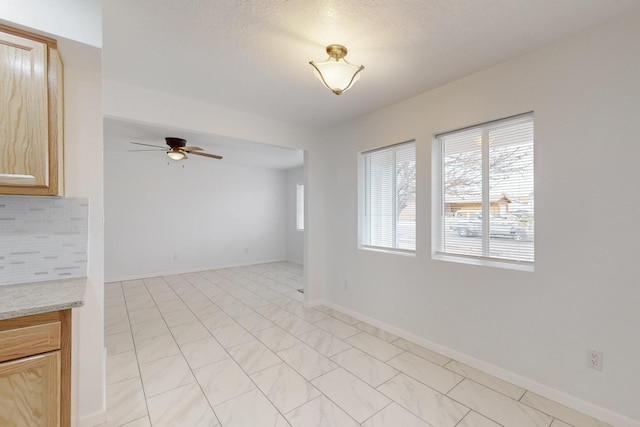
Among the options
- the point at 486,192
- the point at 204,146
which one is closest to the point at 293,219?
the point at 204,146

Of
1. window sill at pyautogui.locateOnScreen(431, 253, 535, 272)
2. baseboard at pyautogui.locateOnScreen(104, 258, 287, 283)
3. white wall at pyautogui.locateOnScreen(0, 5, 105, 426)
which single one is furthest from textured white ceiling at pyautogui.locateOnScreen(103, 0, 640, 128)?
baseboard at pyautogui.locateOnScreen(104, 258, 287, 283)

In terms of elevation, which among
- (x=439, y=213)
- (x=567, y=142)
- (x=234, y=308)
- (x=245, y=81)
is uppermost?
(x=245, y=81)

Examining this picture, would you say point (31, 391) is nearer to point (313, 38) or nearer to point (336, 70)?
point (336, 70)

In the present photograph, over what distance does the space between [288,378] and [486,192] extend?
7.43 ft

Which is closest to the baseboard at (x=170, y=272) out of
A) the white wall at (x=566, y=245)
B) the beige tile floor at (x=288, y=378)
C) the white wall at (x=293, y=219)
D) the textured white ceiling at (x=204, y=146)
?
the white wall at (x=293, y=219)

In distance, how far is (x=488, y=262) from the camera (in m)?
2.35

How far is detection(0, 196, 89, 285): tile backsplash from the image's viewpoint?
157cm

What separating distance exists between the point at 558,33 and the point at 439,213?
1.55 metres

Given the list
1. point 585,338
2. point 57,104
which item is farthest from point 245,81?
point 585,338

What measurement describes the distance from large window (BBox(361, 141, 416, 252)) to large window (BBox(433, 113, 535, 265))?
340 millimetres

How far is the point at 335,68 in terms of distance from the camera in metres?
1.81

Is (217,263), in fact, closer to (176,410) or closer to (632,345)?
(176,410)

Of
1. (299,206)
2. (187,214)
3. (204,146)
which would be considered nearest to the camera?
(204,146)

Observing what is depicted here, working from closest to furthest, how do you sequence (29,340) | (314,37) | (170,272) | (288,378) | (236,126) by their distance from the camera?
1. (29,340)
2. (314,37)
3. (288,378)
4. (236,126)
5. (170,272)
